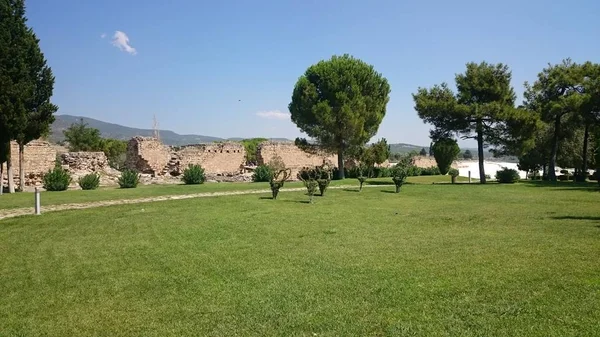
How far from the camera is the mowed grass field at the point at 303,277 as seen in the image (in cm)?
393

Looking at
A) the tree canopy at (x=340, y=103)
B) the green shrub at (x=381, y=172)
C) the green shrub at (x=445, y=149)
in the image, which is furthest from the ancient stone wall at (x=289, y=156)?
the green shrub at (x=445, y=149)

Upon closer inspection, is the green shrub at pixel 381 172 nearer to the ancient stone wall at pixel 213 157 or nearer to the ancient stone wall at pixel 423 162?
the ancient stone wall at pixel 423 162

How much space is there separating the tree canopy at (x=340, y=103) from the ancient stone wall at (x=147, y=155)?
8.97m

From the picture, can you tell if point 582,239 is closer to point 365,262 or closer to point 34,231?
point 365,262

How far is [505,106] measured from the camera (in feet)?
79.4

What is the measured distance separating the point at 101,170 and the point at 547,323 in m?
24.3

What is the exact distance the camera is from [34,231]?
29.7 feet

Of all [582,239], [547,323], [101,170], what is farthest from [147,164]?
[547,323]

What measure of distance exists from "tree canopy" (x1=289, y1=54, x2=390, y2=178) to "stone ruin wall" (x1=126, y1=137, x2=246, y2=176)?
514cm

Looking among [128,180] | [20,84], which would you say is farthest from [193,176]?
[20,84]

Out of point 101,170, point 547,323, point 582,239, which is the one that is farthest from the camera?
point 101,170

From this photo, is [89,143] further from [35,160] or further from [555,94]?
[555,94]

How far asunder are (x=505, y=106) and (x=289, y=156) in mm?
15311

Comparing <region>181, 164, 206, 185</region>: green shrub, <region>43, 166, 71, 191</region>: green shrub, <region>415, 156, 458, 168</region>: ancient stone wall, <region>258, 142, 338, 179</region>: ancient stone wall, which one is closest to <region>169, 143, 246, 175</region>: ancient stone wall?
<region>258, 142, 338, 179</region>: ancient stone wall
